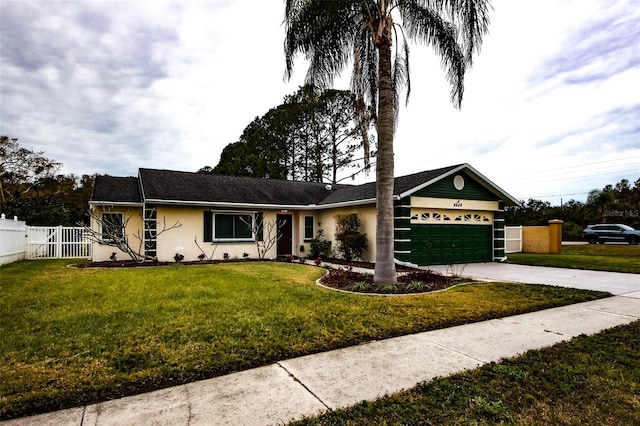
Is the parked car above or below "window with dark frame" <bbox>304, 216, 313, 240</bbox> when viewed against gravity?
below

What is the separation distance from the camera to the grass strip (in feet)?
A: 8.47

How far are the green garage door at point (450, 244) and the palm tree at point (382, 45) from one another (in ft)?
17.4

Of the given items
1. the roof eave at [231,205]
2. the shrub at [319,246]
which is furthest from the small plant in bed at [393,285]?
the roof eave at [231,205]

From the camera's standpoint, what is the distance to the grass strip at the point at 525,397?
2582 millimetres

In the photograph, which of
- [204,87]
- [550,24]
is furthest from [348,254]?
[550,24]

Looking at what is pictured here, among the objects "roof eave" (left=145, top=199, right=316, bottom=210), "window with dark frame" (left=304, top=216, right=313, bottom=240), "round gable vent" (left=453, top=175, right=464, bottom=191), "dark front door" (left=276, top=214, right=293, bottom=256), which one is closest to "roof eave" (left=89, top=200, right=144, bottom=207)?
"roof eave" (left=145, top=199, right=316, bottom=210)

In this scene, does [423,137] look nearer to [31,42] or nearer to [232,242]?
[232,242]

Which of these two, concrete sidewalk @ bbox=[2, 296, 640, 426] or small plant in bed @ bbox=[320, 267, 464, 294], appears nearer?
concrete sidewalk @ bbox=[2, 296, 640, 426]

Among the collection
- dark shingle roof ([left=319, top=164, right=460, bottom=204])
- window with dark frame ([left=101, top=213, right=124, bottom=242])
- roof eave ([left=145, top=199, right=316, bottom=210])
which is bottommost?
window with dark frame ([left=101, top=213, right=124, bottom=242])

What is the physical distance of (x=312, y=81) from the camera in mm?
9406

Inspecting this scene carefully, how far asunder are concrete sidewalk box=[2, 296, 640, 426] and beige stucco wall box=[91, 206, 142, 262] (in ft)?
40.9

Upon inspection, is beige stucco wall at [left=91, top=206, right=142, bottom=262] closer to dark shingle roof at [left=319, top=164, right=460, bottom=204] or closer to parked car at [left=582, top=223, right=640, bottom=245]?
dark shingle roof at [left=319, top=164, right=460, bottom=204]

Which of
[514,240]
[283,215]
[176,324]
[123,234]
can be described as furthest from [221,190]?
[514,240]

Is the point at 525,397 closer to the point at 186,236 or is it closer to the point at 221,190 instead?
the point at 186,236
